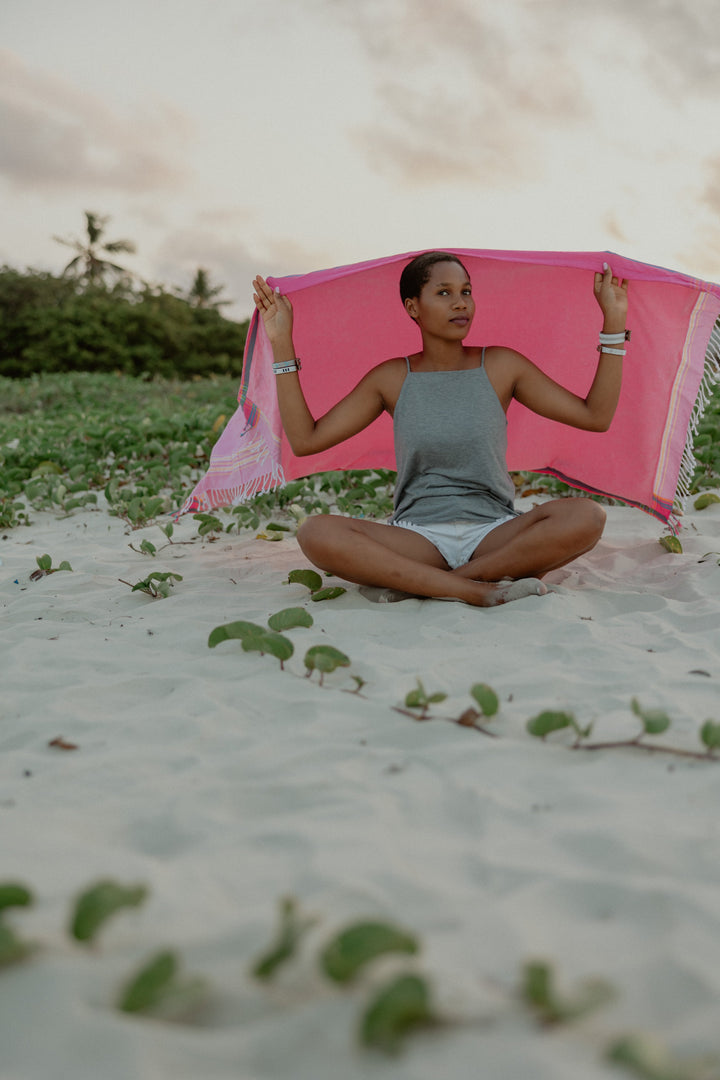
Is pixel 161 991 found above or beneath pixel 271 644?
beneath

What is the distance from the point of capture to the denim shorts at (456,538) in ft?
10.8

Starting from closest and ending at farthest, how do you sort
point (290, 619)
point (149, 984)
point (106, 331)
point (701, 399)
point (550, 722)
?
point (149, 984), point (550, 722), point (290, 619), point (701, 399), point (106, 331)

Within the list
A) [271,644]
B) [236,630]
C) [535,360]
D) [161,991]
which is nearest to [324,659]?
[271,644]

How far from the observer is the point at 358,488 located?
5012 mm

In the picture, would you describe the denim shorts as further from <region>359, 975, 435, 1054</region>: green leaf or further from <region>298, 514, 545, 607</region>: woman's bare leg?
<region>359, 975, 435, 1054</region>: green leaf

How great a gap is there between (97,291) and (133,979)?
29790 mm

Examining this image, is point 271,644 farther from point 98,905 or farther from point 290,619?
point 98,905

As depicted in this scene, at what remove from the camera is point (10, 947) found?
1158mm

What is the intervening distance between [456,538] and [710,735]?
64.4 inches

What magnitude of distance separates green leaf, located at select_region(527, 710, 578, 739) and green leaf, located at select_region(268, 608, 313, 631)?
96cm

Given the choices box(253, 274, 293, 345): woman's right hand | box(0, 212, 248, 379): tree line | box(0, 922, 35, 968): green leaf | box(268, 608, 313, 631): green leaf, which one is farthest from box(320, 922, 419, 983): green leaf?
box(0, 212, 248, 379): tree line

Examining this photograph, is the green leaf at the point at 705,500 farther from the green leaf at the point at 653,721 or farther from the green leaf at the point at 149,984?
the green leaf at the point at 149,984

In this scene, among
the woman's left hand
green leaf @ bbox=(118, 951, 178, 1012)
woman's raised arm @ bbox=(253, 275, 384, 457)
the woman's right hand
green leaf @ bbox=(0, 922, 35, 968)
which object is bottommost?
green leaf @ bbox=(0, 922, 35, 968)

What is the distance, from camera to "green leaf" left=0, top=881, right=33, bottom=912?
4.11 feet
